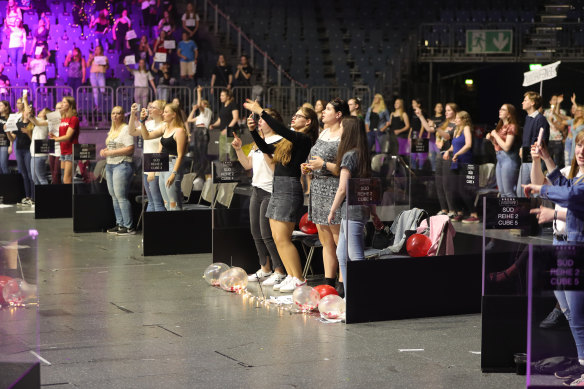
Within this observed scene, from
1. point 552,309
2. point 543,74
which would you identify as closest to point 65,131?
point 543,74

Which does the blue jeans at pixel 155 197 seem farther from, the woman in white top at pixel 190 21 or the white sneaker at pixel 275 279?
the woman in white top at pixel 190 21

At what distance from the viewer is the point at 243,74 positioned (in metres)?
22.1

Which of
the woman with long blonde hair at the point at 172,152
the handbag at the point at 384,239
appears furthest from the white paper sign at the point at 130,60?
the handbag at the point at 384,239

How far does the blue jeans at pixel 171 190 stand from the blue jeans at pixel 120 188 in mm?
1401

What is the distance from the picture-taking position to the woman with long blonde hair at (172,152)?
11.0m

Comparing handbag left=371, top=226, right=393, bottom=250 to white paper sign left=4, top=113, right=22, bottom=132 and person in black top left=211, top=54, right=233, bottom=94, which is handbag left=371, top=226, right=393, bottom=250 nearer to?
white paper sign left=4, top=113, right=22, bottom=132

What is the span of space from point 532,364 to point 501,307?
143 centimetres

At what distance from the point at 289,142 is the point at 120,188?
458 centimetres

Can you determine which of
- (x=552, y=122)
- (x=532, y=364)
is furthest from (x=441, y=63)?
(x=532, y=364)

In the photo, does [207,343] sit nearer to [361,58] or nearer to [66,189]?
[66,189]

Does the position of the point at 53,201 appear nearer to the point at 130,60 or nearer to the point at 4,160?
the point at 4,160

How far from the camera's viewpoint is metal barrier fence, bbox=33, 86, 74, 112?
67.7 ft

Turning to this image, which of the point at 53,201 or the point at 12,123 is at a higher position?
the point at 12,123

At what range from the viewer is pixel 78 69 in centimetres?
2222
